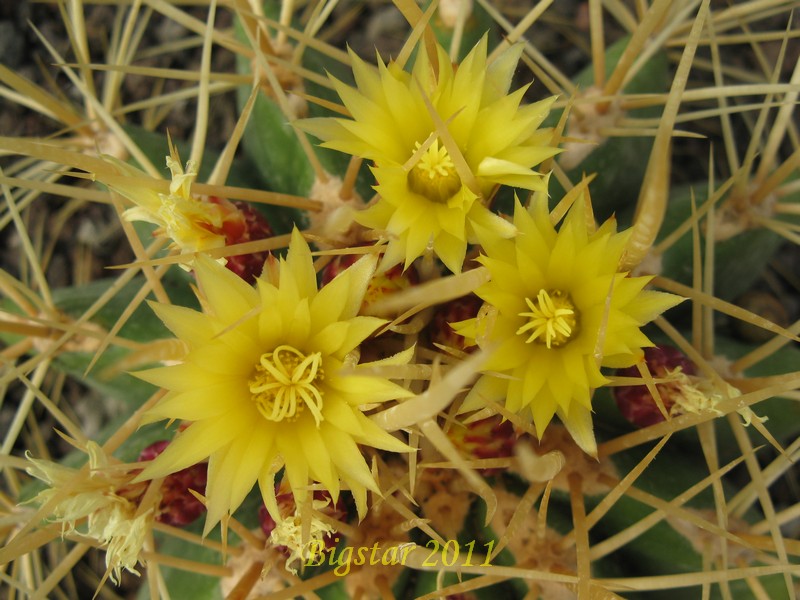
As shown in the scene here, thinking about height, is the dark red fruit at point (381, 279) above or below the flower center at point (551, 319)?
below

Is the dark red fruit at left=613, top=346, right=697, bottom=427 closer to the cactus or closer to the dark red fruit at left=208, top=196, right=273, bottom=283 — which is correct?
the cactus

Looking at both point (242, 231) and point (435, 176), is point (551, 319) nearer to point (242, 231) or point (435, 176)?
point (435, 176)

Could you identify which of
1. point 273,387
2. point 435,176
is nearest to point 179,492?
point 273,387

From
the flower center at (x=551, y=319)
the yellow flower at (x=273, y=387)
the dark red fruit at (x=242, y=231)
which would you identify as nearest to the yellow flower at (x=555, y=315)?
the flower center at (x=551, y=319)

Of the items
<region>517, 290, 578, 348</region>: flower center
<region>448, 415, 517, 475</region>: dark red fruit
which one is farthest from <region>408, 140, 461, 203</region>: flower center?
<region>448, 415, 517, 475</region>: dark red fruit

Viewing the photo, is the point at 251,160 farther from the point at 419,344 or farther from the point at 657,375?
the point at 657,375

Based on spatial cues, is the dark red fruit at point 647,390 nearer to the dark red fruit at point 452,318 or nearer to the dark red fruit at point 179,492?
the dark red fruit at point 452,318

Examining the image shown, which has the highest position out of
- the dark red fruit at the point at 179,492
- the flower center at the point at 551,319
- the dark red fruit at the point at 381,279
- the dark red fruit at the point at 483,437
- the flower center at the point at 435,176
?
the flower center at the point at 435,176
